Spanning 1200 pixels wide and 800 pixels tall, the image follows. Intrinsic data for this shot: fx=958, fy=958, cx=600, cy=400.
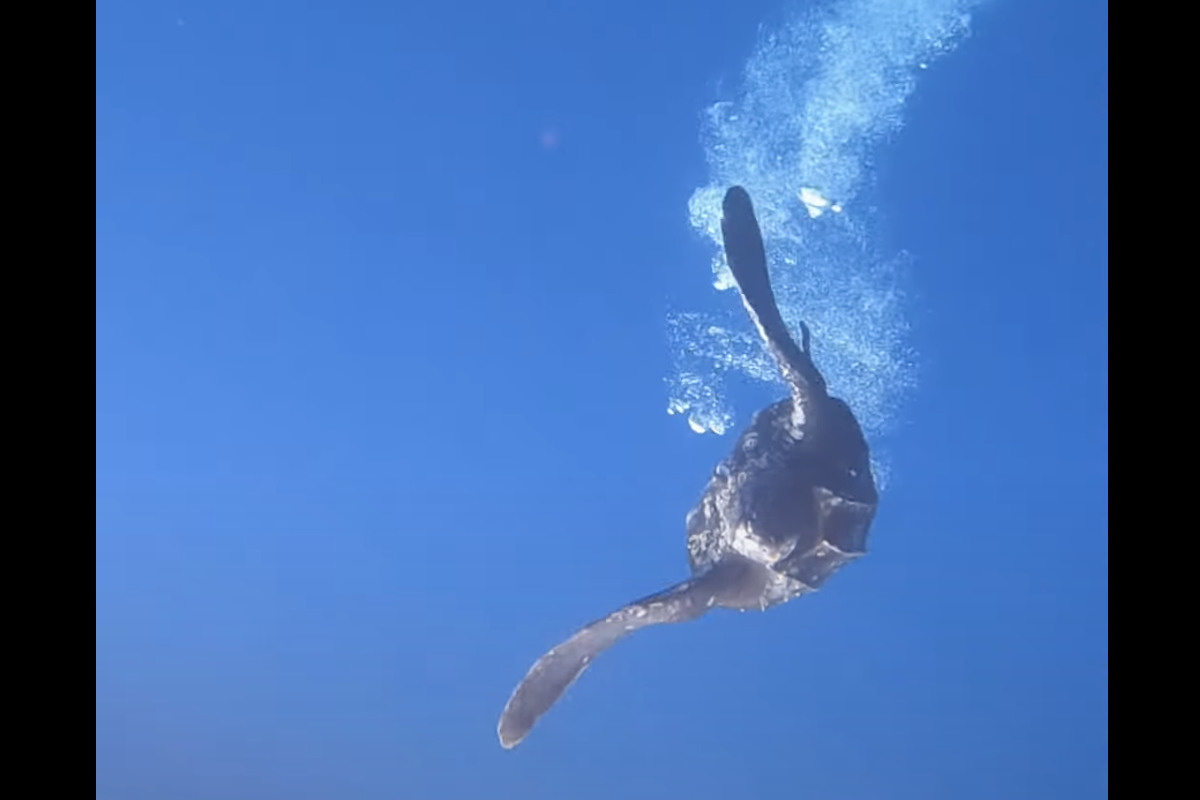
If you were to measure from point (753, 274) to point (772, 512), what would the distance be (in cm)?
227

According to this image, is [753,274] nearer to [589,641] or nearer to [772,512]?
[772,512]

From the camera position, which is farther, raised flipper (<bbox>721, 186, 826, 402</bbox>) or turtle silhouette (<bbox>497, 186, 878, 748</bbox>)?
turtle silhouette (<bbox>497, 186, 878, 748</bbox>)

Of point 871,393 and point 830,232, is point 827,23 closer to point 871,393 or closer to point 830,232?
point 830,232

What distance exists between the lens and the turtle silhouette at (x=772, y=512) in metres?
8.81

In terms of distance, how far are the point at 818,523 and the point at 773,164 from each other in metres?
5.29

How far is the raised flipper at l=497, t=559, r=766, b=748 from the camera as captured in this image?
29.6ft

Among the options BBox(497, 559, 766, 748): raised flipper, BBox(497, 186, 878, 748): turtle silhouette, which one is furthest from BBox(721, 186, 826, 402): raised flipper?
BBox(497, 559, 766, 748): raised flipper

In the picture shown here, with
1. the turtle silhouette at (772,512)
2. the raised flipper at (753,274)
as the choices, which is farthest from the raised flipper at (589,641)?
the raised flipper at (753,274)

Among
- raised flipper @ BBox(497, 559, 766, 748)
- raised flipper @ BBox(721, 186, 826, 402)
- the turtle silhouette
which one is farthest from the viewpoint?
raised flipper @ BBox(497, 559, 766, 748)

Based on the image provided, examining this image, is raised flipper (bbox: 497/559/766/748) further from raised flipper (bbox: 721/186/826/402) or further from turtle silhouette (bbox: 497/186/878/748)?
raised flipper (bbox: 721/186/826/402)

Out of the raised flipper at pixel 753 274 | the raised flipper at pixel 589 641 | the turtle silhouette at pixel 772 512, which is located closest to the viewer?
the raised flipper at pixel 753 274

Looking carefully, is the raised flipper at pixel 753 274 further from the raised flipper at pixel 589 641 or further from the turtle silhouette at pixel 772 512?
the raised flipper at pixel 589 641
